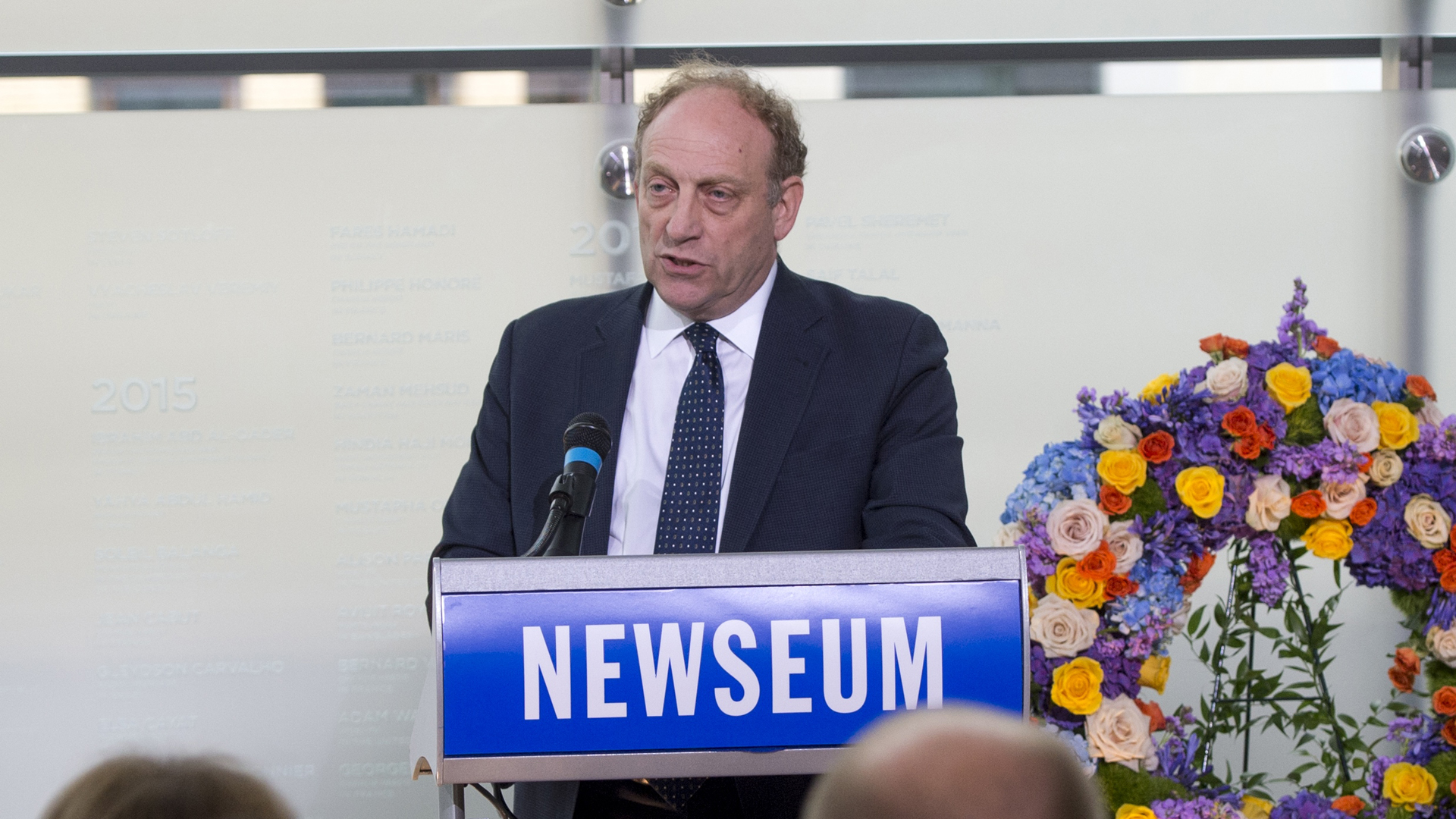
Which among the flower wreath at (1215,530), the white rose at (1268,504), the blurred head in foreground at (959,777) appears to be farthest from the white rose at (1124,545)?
the blurred head in foreground at (959,777)

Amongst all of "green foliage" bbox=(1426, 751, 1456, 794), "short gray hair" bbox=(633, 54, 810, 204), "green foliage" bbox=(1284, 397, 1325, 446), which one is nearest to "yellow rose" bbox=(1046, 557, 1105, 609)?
"green foliage" bbox=(1284, 397, 1325, 446)

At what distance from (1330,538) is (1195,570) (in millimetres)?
244

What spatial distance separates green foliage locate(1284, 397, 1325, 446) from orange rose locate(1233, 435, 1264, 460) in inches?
3.1

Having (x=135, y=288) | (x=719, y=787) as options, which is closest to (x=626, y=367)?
(x=719, y=787)

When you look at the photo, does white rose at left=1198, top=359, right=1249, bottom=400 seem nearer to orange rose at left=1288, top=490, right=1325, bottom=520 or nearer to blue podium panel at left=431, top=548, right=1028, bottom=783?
orange rose at left=1288, top=490, right=1325, bottom=520

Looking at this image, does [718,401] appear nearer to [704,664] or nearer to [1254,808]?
[704,664]

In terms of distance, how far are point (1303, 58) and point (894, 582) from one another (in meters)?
3.11

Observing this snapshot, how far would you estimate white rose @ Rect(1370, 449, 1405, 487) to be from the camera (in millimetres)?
2445

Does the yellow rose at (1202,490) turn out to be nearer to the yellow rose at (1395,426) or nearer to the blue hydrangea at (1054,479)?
the blue hydrangea at (1054,479)

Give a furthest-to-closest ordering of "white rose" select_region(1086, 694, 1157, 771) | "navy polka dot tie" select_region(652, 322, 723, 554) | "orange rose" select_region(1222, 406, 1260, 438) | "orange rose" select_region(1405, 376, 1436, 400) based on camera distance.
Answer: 1. "orange rose" select_region(1405, 376, 1436, 400)
2. "orange rose" select_region(1222, 406, 1260, 438)
3. "white rose" select_region(1086, 694, 1157, 771)
4. "navy polka dot tie" select_region(652, 322, 723, 554)

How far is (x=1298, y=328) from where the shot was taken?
8.50 feet

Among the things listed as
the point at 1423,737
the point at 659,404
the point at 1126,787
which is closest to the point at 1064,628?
the point at 1126,787

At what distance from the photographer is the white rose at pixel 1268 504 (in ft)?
7.95

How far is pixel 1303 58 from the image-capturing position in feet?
12.6
